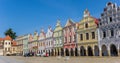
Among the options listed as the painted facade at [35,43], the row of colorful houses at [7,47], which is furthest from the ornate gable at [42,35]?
the row of colorful houses at [7,47]

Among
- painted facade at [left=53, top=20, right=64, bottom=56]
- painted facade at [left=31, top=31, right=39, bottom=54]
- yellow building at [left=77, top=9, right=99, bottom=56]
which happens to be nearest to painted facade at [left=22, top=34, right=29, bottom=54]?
painted facade at [left=31, top=31, right=39, bottom=54]

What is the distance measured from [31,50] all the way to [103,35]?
130 feet

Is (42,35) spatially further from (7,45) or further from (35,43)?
(7,45)

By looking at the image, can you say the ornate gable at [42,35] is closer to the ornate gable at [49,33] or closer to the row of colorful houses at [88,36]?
the row of colorful houses at [88,36]

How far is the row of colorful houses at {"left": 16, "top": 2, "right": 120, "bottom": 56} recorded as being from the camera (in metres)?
42.2

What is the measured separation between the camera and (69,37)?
55.4 m

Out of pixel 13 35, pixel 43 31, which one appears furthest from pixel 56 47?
pixel 13 35

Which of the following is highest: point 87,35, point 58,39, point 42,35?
point 42,35

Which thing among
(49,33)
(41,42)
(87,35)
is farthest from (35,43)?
(87,35)

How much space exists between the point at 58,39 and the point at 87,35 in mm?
13490

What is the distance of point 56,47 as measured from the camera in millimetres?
61344

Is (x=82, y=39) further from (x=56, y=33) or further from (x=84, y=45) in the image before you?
(x=56, y=33)

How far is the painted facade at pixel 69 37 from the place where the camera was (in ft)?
177

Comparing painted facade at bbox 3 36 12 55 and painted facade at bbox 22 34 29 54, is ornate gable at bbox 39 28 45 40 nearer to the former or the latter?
painted facade at bbox 22 34 29 54
